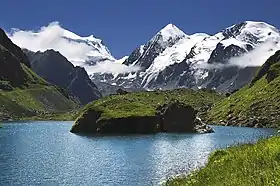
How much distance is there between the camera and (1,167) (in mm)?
76188

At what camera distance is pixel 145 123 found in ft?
629

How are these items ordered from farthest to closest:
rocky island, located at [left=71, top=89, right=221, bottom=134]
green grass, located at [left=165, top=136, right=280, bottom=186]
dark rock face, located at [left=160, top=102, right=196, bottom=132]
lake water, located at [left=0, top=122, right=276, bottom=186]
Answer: dark rock face, located at [left=160, top=102, right=196, bottom=132] → rocky island, located at [left=71, top=89, right=221, bottom=134] → lake water, located at [left=0, top=122, right=276, bottom=186] → green grass, located at [left=165, top=136, right=280, bottom=186]

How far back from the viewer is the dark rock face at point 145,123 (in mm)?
190375

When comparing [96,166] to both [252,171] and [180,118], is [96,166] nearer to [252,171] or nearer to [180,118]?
[252,171]

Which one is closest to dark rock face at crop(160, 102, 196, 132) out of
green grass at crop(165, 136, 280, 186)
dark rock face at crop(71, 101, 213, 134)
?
dark rock face at crop(71, 101, 213, 134)

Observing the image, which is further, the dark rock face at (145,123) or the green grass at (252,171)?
the dark rock face at (145,123)

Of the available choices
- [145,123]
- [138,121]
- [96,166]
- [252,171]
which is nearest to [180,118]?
[145,123]

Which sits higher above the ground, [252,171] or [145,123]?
[145,123]

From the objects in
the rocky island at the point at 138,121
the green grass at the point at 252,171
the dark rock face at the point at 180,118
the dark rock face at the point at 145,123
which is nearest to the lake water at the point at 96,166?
the green grass at the point at 252,171

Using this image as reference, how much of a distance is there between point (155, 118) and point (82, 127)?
1279 inches

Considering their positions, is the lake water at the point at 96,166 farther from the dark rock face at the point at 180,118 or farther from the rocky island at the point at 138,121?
the dark rock face at the point at 180,118

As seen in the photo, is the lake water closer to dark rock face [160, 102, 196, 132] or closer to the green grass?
the green grass

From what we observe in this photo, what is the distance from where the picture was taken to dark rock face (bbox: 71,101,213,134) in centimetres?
19038

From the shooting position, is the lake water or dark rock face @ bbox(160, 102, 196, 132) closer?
the lake water
